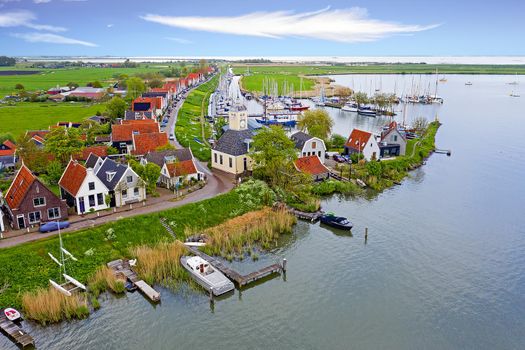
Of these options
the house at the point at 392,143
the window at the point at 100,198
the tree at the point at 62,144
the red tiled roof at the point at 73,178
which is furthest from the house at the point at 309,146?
the tree at the point at 62,144

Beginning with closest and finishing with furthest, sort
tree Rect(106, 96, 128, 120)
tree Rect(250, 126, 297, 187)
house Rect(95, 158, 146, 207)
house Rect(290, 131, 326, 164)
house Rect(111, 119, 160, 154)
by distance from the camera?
house Rect(95, 158, 146, 207)
tree Rect(250, 126, 297, 187)
house Rect(290, 131, 326, 164)
house Rect(111, 119, 160, 154)
tree Rect(106, 96, 128, 120)

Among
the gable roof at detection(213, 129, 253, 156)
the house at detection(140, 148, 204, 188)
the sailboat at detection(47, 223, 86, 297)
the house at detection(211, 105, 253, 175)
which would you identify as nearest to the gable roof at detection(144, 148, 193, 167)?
the house at detection(140, 148, 204, 188)

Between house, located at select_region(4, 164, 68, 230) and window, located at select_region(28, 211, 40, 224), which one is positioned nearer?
house, located at select_region(4, 164, 68, 230)

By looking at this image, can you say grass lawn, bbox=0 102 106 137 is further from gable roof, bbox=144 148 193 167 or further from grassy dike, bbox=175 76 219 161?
gable roof, bbox=144 148 193 167

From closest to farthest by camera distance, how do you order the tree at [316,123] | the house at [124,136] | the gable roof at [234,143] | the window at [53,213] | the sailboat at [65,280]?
the sailboat at [65,280] → the window at [53,213] → the gable roof at [234,143] → the house at [124,136] → the tree at [316,123]

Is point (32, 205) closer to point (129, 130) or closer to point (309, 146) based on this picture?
point (129, 130)

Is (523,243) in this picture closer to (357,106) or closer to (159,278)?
(159,278)

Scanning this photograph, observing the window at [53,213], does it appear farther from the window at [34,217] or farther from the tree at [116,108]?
the tree at [116,108]
